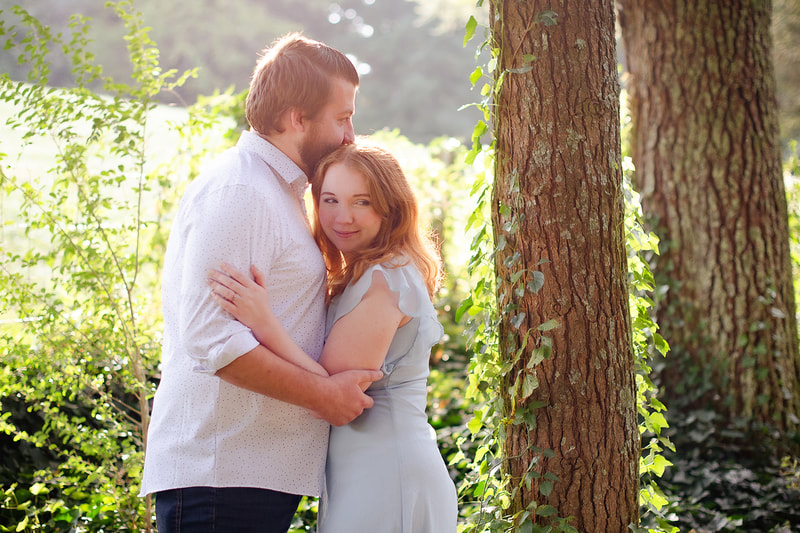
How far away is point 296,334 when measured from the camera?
1.76 meters

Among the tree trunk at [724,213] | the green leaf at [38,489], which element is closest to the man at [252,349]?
the green leaf at [38,489]

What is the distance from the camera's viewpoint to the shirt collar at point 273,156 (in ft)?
5.95

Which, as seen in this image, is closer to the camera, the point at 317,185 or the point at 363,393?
the point at 363,393

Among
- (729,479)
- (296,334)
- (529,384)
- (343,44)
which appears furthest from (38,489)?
(343,44)

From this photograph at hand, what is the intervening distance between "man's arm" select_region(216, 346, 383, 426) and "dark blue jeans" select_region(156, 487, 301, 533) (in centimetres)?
27

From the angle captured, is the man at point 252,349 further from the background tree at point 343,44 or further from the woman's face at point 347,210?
the background tree at point 343,44

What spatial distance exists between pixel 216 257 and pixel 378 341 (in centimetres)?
47

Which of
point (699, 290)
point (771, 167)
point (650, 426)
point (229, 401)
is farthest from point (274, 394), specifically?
point (771, 167)

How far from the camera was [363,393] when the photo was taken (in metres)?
1.75

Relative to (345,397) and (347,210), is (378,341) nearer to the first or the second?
(345,397)

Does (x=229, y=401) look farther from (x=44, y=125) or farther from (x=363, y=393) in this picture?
(x=44, y=125)

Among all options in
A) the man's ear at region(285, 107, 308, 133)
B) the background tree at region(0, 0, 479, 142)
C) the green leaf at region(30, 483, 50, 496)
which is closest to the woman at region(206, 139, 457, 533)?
the man's ear at region(285, 107, 308, 133)

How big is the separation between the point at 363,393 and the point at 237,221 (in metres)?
0.55

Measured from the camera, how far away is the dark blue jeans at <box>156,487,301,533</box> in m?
1.61
